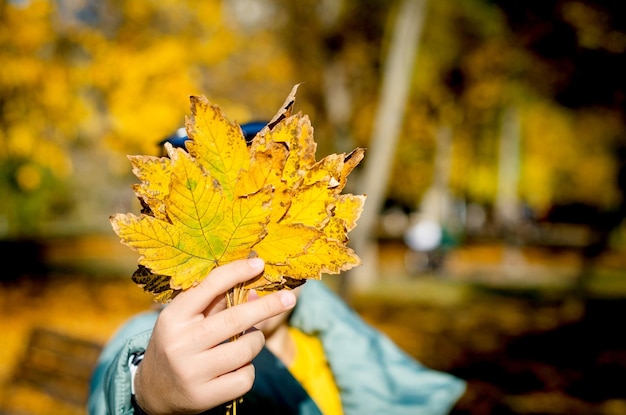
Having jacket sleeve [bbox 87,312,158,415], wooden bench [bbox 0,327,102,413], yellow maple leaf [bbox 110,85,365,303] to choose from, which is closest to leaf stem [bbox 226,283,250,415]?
yellow maple leaf [bbox 110,85,365,303]

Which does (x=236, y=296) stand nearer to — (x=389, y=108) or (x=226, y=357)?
(x=226, y=357)

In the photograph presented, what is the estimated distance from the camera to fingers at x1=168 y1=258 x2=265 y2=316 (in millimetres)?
994

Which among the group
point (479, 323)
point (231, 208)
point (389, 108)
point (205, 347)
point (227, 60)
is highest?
point (227, 60)

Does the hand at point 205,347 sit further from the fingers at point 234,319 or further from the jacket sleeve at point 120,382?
the jacket sleeve at point 120,382

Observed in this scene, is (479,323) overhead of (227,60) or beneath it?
beneath

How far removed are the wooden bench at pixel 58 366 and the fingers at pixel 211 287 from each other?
10.4 ft

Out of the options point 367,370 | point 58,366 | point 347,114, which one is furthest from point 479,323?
point 367,370

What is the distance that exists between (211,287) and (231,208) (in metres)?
Result: 0.15

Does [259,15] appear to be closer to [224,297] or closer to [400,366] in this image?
[400,366]

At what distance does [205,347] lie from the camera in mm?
983

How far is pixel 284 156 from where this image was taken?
108 cm

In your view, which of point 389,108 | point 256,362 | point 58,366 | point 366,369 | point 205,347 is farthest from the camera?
point 389,108

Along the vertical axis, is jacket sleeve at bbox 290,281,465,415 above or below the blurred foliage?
below

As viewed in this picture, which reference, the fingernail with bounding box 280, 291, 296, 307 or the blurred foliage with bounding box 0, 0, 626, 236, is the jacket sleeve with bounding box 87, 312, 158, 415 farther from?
the blurred foliage with bounding box 0, 0, 626, 236
